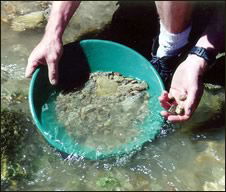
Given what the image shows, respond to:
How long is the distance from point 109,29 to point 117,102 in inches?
26.8

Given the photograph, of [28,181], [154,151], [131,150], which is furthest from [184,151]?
[28,181]

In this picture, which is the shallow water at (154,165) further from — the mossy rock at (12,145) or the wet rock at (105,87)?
the wet rock at (105,87)

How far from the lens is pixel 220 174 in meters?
1.90

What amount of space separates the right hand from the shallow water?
1.01 ft

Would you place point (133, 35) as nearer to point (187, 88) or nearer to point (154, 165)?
point (187, 88)

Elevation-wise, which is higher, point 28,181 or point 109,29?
point 109,29

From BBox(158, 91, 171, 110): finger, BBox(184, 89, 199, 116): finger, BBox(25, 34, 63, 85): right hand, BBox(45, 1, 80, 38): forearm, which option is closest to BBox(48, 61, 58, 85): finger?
BBox(25, 34, 63, 85): right hand

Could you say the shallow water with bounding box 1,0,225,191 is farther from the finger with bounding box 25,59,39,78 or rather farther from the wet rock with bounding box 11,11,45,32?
the wet rock with bounding box 11,11,45,32

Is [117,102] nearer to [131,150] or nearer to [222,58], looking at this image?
[131,150]

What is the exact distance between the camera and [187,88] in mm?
1882

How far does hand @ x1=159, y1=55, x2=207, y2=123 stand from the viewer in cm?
183

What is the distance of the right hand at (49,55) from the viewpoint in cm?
195

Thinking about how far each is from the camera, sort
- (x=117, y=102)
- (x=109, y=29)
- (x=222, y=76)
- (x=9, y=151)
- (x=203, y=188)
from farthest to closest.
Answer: (x=109, y=29) < (x=222, y=76) < (x=117, y=102) < (x=9, y=151) < (x=203, y=188)

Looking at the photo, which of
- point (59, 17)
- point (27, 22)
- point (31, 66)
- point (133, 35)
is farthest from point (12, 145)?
point (133, 35)
